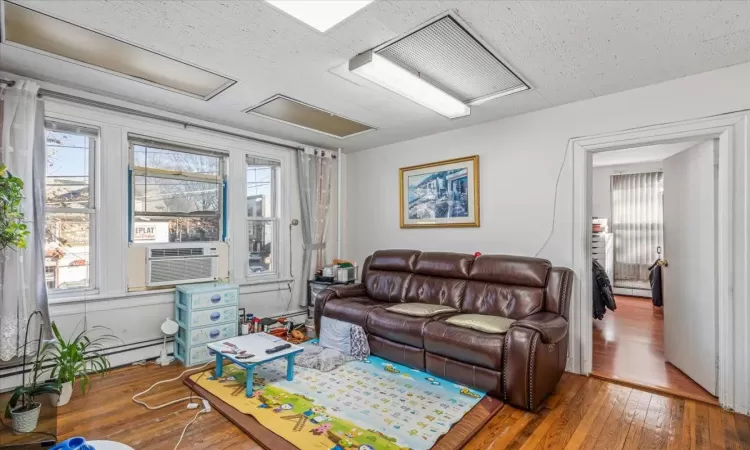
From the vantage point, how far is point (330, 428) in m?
2.17

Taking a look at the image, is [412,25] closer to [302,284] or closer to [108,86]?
[108,86]

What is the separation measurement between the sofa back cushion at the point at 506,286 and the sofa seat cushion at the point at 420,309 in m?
0.26

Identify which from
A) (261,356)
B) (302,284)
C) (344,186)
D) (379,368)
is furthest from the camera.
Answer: (344,186)

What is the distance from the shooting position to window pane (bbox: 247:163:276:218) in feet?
14.1

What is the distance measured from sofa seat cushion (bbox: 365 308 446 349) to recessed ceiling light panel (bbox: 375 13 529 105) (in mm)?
1980

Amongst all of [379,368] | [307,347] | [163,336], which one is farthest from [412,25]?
[163,336]

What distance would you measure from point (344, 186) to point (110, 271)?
3033mm

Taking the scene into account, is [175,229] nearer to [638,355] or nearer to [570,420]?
[570,420]

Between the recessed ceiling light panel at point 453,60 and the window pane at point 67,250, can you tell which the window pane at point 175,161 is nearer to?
the window pane at point 67,250

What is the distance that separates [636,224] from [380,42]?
661 cm

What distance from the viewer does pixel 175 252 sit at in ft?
11.8

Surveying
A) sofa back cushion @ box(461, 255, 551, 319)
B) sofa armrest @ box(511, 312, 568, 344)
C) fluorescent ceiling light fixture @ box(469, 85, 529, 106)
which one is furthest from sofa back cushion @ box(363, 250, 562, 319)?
fluorescent ceiling light fixture @ box(469, 85, 529, 106)

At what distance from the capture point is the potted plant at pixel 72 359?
2465mm

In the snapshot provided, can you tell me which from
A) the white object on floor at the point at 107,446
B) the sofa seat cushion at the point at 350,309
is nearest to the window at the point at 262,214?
the sofa seat cushion at the point at 350,309
